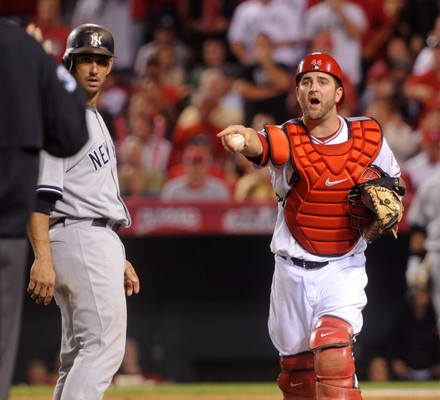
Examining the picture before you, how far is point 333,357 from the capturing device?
15.9 ft

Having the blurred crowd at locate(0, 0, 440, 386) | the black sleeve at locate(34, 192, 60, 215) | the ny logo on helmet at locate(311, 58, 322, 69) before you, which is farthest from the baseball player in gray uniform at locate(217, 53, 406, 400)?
the blurred crowd at locate(0, 0, 440, 386)

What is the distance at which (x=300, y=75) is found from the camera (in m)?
5.30

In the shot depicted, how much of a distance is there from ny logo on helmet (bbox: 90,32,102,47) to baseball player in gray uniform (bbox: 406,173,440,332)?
15.3 feet

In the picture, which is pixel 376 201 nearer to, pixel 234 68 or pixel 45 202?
pixel 45 202

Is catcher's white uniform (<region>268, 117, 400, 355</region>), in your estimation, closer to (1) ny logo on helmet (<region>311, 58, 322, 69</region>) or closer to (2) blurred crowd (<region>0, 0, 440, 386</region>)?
(1) ny logo on helmet (<region>311, 58, 322, 69</region>)

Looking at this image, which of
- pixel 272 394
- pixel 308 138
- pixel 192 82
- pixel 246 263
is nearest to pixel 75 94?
pixel 308 138

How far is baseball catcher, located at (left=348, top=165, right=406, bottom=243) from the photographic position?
16.6 ft

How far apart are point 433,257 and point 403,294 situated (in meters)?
0.67

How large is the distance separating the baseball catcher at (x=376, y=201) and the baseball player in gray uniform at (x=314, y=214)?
0.03 metres

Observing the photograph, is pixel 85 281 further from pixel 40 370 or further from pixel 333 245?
pixel 40 370

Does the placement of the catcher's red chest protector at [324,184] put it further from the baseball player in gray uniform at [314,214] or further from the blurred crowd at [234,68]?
the blurred crowd at [234,68]

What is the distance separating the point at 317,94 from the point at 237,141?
0.57 meters

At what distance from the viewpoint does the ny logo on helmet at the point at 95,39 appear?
4.84 metres

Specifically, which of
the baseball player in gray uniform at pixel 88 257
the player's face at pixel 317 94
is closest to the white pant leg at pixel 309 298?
the player's face at pixel 317 94
